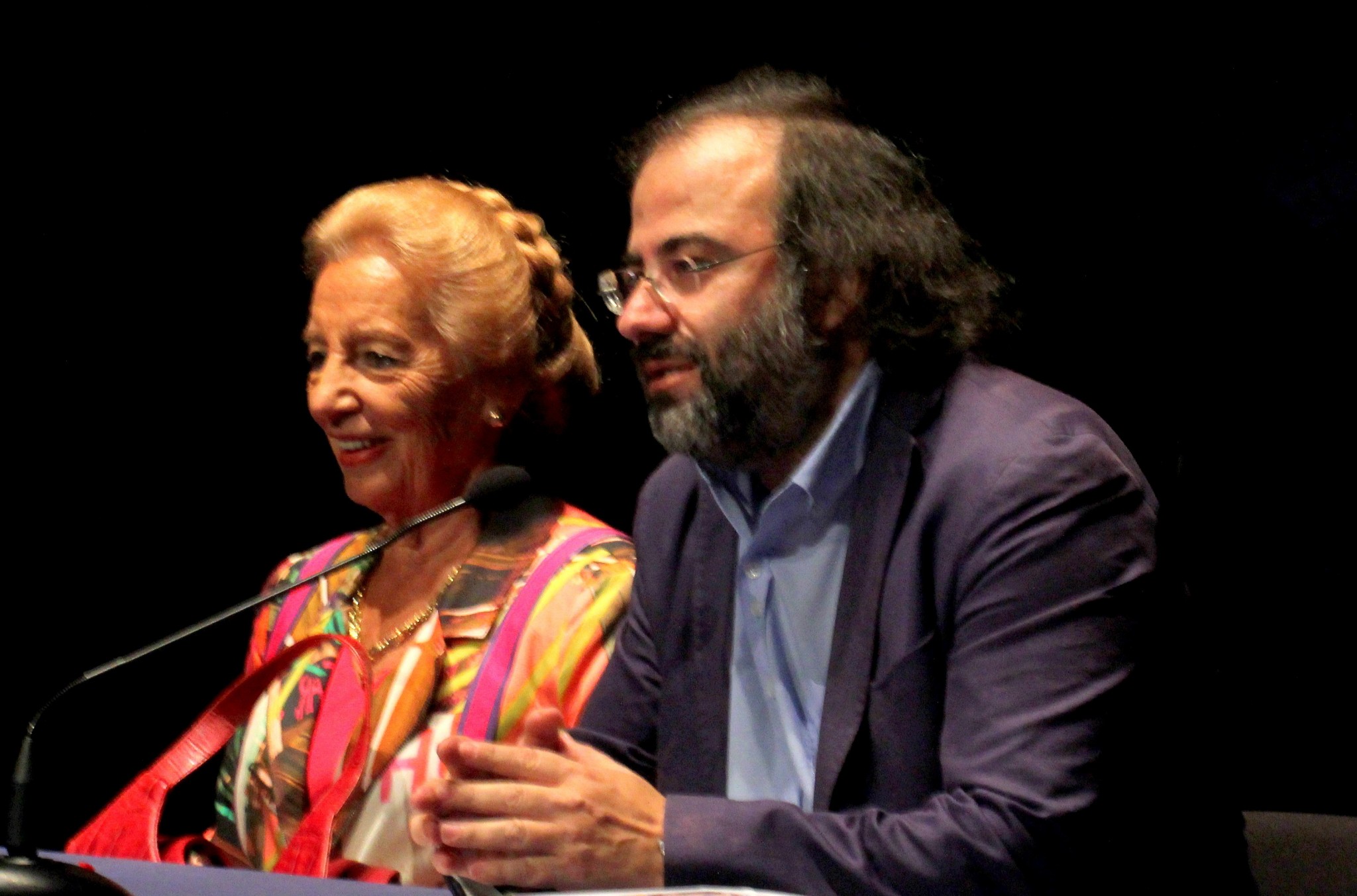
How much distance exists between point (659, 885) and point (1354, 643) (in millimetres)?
1148

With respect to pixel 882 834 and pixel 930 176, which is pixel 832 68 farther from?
pixel 882 834

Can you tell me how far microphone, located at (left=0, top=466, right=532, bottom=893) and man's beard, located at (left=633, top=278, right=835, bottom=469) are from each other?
220mm

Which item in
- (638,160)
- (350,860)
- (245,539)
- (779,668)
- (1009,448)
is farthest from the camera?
(245,539)

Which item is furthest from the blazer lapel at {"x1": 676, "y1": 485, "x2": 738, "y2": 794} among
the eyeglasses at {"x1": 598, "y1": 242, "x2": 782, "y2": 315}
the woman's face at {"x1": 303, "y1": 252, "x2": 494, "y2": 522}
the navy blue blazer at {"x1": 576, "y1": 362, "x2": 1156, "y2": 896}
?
the woman's face at {"x1": 303, "y1": 252, "x2": 494, "y2": 522}

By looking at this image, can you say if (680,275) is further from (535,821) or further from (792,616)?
(535,821)

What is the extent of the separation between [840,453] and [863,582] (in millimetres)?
209

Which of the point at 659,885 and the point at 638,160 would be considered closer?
the point at 659,885

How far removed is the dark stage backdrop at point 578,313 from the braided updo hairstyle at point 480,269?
133mm

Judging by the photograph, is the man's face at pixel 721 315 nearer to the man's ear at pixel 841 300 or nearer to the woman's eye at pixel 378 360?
the man's ear at pixel 841 300

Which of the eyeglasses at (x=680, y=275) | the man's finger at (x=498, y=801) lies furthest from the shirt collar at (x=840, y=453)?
the man's finger at (x=498, y=801)

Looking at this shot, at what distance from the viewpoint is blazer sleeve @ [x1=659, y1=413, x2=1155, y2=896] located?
1.34m

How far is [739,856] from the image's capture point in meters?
1.34

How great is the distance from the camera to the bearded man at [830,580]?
1.34 m

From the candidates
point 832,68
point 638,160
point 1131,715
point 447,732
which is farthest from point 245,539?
point 1131,715
